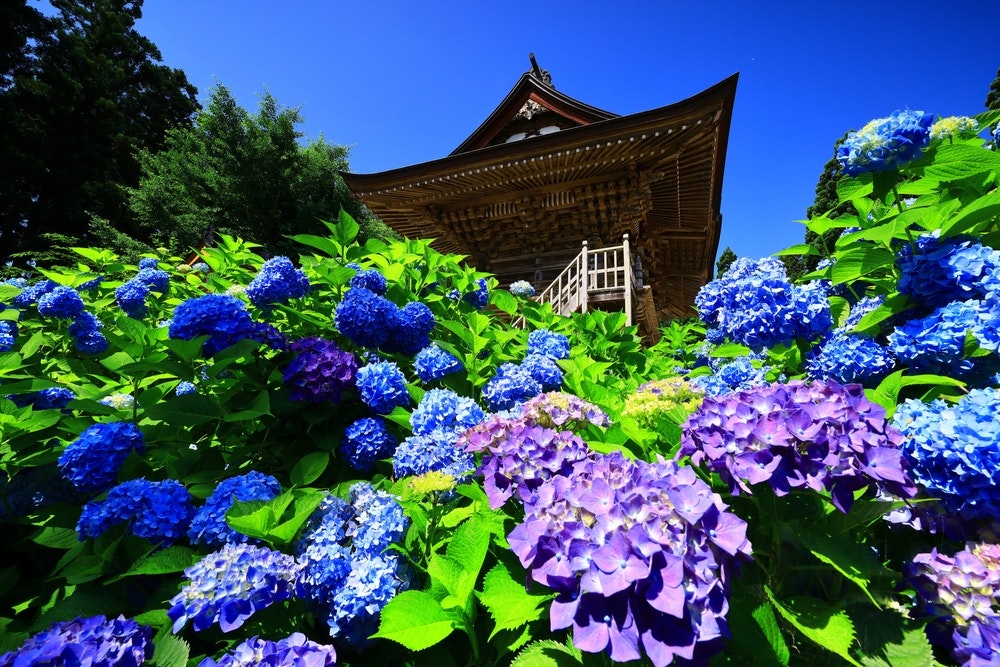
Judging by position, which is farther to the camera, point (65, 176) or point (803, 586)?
point (65, 176)

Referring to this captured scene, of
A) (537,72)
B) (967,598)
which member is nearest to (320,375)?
(967,598)

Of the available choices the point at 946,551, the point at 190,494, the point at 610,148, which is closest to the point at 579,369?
the point at 946,551

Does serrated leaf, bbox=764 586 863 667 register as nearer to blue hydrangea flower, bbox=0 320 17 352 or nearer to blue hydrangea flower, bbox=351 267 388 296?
blue hydrangea flower, bbox=351 267 388 296

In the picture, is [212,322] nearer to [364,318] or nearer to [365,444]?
[364,318]

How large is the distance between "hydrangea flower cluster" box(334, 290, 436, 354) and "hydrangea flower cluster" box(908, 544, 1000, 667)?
130 centimetres

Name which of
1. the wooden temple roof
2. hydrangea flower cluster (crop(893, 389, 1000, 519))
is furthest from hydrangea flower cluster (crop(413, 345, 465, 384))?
the wooden temple roof

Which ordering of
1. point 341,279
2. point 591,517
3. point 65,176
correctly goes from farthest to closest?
point 65,176 < point 341,279 < point 591,517

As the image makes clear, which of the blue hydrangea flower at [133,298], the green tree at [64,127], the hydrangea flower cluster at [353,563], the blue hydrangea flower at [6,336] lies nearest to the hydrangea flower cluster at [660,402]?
the hydrangea flower cluster at [353,563]

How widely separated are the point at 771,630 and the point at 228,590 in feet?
2.68

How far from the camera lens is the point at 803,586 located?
28.1 inches

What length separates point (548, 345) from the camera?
1.73 metres

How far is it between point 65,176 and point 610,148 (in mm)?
21788

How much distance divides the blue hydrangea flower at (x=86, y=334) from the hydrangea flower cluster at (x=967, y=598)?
2448mm

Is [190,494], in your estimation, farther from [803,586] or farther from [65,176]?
[65,176]
